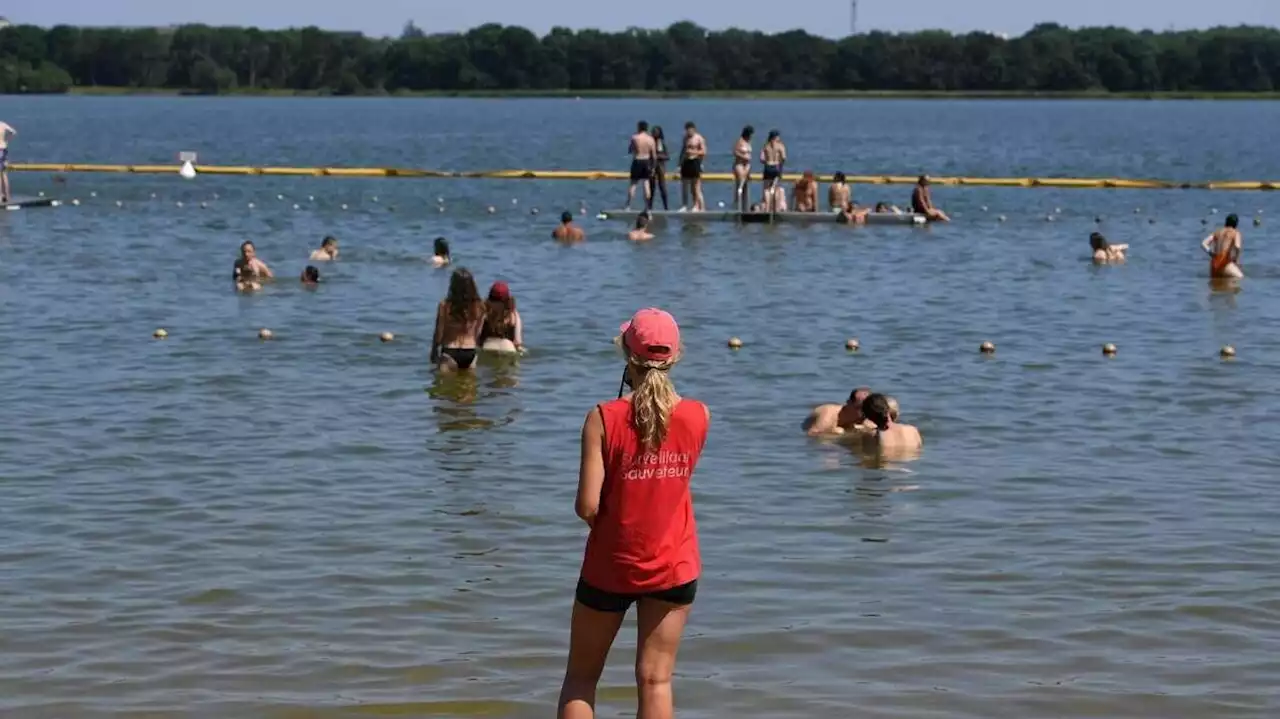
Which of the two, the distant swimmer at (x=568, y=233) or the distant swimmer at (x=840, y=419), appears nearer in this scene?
the distant swimmer at (x=840, y=419)

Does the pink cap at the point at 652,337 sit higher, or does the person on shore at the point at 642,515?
the pink cap at the point at 652,337

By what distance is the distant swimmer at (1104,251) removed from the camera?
3177 centimetres

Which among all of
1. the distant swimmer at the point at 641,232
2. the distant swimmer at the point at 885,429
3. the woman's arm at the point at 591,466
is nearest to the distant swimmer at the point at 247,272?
the distant swimmer at the point at 641,232

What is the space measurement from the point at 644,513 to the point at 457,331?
12.0m

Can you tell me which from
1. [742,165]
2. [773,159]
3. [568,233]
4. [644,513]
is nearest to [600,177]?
[742,165]

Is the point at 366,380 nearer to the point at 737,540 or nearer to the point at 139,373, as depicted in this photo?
the point at 139,373

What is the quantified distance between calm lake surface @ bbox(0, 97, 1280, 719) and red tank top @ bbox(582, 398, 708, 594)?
2.06 meters

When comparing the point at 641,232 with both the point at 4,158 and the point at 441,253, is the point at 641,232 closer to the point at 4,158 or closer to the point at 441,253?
the point at 441,253

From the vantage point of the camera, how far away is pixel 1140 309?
26109 millimetres

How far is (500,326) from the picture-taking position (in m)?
20.3

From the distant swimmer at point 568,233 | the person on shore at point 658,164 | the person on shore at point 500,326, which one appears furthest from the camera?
the person on shore at point 658,164

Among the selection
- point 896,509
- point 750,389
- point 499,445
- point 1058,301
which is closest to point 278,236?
point 1058,301

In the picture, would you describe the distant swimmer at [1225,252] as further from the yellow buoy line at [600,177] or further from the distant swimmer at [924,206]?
the yellow buoy line at [600,177]

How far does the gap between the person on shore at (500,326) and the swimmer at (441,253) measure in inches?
307
